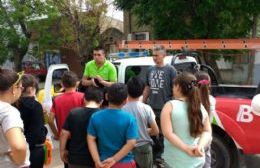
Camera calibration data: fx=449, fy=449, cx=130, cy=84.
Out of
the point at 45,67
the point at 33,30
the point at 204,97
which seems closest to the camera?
the point at 204,97

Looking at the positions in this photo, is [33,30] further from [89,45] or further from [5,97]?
[5,97]

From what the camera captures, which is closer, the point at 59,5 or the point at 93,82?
the point at 93,82

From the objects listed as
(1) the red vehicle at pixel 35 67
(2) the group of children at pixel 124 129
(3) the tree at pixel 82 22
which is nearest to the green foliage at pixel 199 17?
(3) the tree at pixel 82 22

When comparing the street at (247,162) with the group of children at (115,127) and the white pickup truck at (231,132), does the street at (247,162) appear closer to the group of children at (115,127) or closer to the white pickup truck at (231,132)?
the white pickup truck at (231,132)

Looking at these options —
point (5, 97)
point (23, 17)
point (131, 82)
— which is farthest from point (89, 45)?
point (5, 97)

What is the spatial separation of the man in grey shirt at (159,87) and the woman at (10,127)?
3.11 meters

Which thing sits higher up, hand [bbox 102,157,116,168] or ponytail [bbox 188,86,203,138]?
ponytail [bbox 188,86,203,138]

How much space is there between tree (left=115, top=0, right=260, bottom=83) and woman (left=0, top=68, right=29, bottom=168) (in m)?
9.97

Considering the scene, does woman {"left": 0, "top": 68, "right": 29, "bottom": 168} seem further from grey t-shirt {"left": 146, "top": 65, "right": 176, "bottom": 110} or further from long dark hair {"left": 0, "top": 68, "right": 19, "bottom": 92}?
grey t-shirt {"left": 146, "top": 65, "right": 176, "bottom": 110}

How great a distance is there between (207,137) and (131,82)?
1.14m

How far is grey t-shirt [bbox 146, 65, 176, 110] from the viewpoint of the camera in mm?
6066

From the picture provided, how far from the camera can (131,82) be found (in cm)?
448

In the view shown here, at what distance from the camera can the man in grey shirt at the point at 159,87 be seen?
6066 millimetres

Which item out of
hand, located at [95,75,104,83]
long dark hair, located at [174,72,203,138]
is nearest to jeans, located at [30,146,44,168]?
long dark hair, located at [174,72,203,138]
